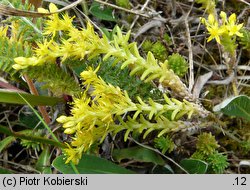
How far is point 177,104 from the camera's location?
4.05 feet

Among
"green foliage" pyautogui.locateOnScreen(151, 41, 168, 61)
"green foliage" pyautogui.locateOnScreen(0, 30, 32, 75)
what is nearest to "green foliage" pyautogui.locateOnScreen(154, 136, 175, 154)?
"green foliage" pyautogui.locateOnScreen(151, 41, 168, 61)

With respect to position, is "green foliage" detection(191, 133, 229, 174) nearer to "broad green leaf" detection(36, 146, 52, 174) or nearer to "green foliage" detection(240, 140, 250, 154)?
"green foliage" detection(240, 140, 250, 154)

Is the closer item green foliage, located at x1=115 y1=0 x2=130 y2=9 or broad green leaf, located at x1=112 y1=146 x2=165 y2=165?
broad green leaf, located at x1=112 y1=146 x2=165 y2=165

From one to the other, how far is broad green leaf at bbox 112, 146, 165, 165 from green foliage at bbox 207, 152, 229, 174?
0.56ft

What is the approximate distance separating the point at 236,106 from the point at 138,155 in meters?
0.40

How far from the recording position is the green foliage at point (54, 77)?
4.27 ft

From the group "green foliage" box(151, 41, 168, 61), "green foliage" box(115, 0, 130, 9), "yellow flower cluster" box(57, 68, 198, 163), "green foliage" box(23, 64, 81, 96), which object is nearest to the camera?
"yellow flower cluster" box(57, 68, 198, 163)

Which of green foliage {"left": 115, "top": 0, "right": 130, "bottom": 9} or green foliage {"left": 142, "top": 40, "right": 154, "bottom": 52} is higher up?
green foliage {"left": 115, "top": 0, "right": 130, "bottom": 9}

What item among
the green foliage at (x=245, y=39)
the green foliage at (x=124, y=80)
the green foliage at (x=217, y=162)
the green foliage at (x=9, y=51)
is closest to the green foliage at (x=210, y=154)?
the green foliage at (x=217, y=162)

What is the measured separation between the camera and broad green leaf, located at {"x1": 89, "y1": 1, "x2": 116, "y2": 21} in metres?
1.69

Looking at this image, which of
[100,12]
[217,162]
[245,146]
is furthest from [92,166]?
[100,12]

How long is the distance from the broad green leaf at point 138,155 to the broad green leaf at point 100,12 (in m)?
0.56

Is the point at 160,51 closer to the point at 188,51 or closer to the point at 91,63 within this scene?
the point at 188,51
